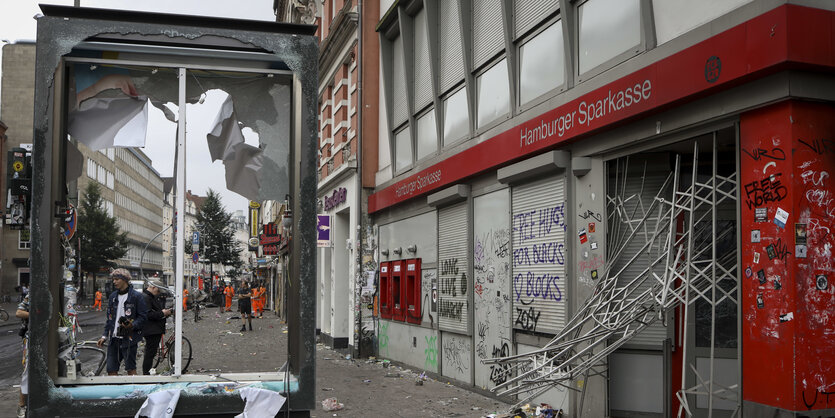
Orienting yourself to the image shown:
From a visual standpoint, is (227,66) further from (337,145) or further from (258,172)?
(337,145)

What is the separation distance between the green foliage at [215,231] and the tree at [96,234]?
6.75 m

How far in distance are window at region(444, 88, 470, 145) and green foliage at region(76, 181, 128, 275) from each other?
1922 inches

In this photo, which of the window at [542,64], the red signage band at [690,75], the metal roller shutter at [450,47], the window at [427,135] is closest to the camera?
the red signage band at [690,75]

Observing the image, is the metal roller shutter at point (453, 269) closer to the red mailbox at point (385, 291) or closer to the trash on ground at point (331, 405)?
the trash on ground at point (331, 405)

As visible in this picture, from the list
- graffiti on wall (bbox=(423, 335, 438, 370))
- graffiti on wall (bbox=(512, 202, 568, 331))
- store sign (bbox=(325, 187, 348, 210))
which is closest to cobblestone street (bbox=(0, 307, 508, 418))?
graffiti on wall (bbox=(423, 335, 438, 370))

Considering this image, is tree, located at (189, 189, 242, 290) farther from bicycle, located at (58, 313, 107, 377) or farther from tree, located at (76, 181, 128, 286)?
bicycle, located at (58, 313, 107, 377)

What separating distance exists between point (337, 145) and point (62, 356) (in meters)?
16.2

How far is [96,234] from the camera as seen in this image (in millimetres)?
57281

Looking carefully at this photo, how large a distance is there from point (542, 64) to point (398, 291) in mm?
7823

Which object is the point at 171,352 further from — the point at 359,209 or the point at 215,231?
the point at 215,231

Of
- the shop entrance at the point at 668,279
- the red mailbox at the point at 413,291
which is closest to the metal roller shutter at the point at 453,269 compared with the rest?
the red mailbox at the point at 413,291

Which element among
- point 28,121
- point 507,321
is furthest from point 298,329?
point 28,121

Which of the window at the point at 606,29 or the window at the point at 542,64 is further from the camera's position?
the window at the point at 542,64

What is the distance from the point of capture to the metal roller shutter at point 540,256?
9.05m
